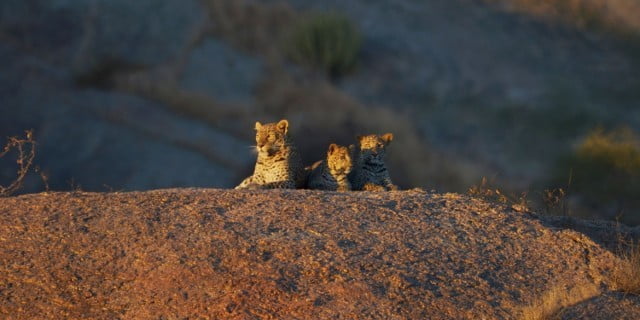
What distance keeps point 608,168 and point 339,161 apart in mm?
16450

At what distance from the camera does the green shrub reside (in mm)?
26078

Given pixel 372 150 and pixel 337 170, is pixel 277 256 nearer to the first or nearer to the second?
pixel 337 170

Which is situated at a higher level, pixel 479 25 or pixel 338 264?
pixel 479 25

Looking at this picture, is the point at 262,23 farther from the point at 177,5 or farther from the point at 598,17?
the point at 598,17

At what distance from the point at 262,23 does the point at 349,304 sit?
25.3m

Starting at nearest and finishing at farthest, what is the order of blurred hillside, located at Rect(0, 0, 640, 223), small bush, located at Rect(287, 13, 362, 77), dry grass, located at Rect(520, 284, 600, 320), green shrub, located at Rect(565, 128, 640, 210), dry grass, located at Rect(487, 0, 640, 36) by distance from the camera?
dry grass, located at Rect(520, 284, 600, 320), green shrub, located at Rect(565, 128, 640, 210), blurred hillside, located at Rect(0, 0, 640, 223), small bush, located at Rect(287, 13, 362, 77), dry grass, located at Rect(487, 0, 640, 36)

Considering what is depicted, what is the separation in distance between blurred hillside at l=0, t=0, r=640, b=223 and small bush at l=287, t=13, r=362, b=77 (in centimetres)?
27

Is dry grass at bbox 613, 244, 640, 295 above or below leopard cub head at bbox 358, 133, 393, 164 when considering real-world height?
below

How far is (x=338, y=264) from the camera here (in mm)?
8164

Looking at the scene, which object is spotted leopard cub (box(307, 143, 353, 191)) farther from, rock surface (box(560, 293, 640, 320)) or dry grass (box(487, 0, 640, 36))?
dry grass (box(487, 0, 640, 36))

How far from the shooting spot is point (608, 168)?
26.8 meters

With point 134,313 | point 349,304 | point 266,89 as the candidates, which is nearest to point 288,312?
point 349,304

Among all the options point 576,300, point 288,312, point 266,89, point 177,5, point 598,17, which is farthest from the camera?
point 598,17

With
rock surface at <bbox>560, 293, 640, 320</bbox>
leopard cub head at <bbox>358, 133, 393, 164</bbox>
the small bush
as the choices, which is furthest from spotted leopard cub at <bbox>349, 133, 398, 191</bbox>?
the small bush
